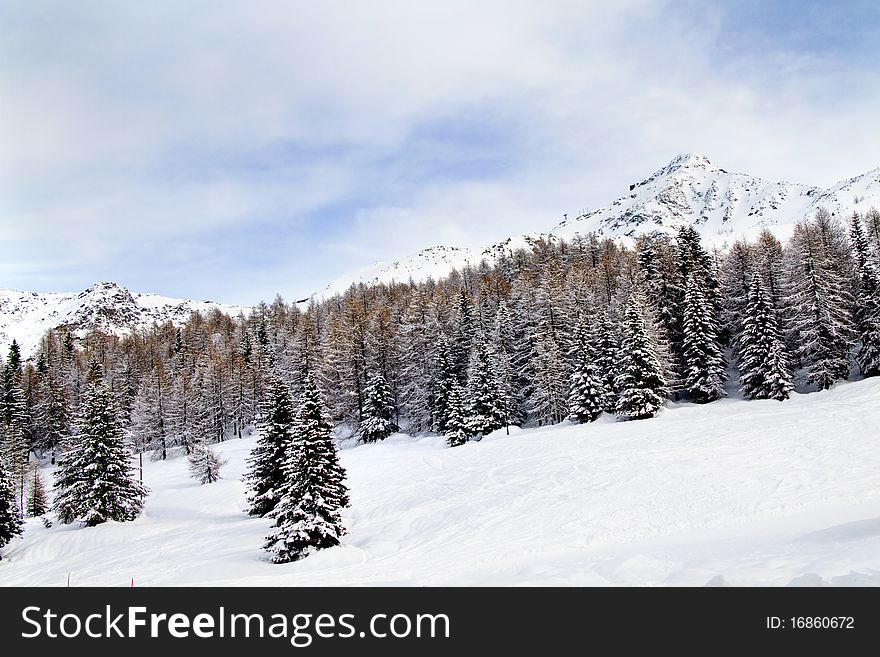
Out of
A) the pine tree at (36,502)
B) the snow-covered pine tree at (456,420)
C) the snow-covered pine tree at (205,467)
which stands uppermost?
the snow-covered pine tree at (456,420)

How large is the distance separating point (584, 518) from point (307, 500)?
11.4 meters

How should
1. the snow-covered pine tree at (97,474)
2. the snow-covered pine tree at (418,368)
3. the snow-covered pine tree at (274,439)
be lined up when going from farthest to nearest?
the snow-covered pine tree at (418,368), the snow-covered pine tree at (97,474), the snow-covered pine tree at (274,439)

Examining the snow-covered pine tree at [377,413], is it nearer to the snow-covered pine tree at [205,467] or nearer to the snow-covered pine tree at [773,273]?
the snow-covered pine tree at [205,467]

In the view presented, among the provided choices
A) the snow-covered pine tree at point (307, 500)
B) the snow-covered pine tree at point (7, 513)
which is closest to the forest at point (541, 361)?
the snow-covered pine tree at point (7, 513)

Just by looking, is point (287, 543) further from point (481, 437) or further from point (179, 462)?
point (179, 462)

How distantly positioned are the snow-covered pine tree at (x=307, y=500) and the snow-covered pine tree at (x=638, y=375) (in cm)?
2703

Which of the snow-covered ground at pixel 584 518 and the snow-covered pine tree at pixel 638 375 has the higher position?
the snow-covered pine tree at pixel 638 375

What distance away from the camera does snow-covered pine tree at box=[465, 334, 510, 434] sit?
4497cm

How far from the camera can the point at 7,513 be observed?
29203 mm

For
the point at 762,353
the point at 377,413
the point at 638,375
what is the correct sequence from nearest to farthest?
the point at 638,375
the point at 762,353
the point at 377,413

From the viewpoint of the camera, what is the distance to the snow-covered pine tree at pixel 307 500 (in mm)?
19688

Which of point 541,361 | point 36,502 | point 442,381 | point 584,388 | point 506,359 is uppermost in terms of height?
point 506,359

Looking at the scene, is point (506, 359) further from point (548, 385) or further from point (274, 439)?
point (274, 439)

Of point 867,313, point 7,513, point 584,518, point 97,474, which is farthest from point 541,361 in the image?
point 7,513
